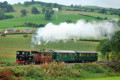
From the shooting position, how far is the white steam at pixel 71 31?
30.8 m

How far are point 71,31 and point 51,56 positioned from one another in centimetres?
670

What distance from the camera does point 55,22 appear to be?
38.4 m

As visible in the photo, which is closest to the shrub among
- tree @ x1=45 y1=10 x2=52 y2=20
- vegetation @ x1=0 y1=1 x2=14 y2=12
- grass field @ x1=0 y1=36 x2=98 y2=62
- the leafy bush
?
grass field @ x1=0 y1=36 x2=98 y2=62

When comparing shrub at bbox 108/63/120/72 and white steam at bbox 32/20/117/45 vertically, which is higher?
white steam at bbox 32/20/117/45

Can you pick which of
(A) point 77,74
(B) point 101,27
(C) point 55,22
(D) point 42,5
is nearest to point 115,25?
(B) point 101,27

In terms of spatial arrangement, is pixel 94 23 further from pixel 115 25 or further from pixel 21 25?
pixel 21 25

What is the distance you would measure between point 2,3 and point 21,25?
3816 mm

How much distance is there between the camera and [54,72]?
22250 mm

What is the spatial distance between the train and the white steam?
309 cm

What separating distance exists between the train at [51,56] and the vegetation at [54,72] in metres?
2.73

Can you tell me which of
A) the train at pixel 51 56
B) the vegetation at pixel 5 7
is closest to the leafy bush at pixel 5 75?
the train at pixel 51 56

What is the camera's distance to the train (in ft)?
85.7

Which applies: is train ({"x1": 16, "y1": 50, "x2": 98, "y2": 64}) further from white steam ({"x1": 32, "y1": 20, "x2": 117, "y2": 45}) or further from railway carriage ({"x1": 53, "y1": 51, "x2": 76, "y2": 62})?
white steam ({"x1": 32, "y1": 20, "x2": 117, "y2": 45})

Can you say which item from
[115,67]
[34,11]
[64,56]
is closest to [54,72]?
[64,56]
